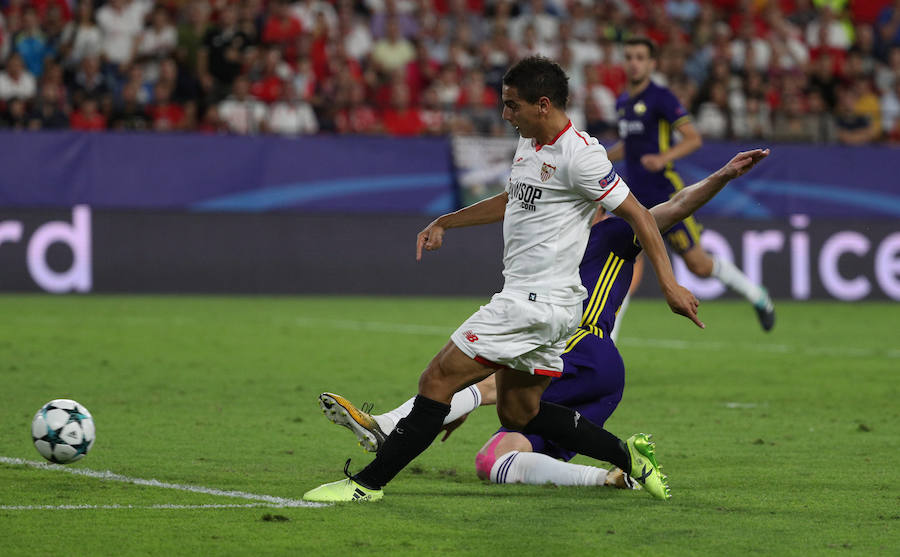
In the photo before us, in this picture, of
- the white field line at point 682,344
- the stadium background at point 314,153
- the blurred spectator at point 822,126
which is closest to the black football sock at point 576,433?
the white field line at point 682,344

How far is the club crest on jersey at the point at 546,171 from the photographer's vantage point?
5480 millimetres

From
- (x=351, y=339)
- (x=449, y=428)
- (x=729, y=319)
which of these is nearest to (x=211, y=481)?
(x=449, y=428)

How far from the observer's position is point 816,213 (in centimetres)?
1816

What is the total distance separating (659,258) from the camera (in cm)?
530

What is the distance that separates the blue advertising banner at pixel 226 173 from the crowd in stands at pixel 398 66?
0.44 m

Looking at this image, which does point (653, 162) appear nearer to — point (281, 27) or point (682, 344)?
point (682, 344)

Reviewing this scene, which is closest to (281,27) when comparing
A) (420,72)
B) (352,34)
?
(352,34)

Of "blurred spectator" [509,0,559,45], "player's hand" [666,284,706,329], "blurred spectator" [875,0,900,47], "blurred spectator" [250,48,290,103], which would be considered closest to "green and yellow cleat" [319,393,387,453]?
"player's hand" [666,284,706,329]

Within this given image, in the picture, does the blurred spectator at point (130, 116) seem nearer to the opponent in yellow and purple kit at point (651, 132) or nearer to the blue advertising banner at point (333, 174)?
the blue advertising banner at point (333, 174)

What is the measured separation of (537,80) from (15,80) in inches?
502

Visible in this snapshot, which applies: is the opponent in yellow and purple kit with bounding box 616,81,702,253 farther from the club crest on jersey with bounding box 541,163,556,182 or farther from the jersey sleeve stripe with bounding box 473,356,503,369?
the jersey sleeve stripe with bounding box 473,356,503,369

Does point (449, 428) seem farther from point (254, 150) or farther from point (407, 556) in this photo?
point (254, 150)

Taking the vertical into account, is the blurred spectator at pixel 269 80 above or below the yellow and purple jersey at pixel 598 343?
above

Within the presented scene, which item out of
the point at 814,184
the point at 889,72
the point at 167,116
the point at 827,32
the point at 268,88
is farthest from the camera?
the point at 827,32
